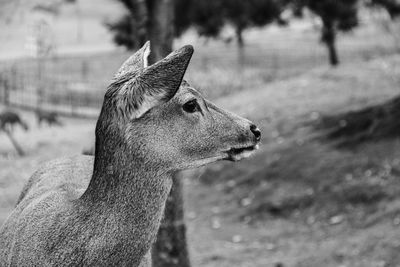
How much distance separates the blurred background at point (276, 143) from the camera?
1070 centimetres

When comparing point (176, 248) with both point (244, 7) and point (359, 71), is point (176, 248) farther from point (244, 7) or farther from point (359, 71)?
point (244, 7)

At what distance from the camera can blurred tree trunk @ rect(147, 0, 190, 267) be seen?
26.8 feet

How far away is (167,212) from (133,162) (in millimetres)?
3942

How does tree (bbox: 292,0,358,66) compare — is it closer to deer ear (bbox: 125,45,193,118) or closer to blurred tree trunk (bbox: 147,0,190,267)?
blurred tree trunk (bbox: 147,0,190,267)

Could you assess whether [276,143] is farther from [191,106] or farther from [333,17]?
[191,106]

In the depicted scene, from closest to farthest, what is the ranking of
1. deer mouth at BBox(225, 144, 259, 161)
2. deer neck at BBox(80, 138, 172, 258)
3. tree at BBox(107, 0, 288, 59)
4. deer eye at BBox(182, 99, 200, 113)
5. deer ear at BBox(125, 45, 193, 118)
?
deer ear at BBox(125, 45, 193, 118) → deer neck at BBox(80, 138, 172, 258) → deer eye at BBox(182, 99, 200, 113) → deer mouth at BBox(225, 144, 259, 161) → tree at BBox(107, 0, 288, 59)

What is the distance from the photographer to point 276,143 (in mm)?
15203

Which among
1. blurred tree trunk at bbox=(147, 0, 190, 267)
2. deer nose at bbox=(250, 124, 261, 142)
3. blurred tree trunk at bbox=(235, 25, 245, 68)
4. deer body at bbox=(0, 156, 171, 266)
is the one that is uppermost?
deer nose at bbox=(250, 124, 261, 142)

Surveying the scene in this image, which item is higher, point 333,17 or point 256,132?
point 256,132

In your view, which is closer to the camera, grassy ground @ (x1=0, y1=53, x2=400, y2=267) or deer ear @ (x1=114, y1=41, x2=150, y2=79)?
deer ear @ (x1=114, y1=41, x2=150, y2=79)

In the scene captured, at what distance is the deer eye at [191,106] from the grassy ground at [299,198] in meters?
5.59

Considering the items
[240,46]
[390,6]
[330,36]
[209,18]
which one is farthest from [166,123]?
[240,46]

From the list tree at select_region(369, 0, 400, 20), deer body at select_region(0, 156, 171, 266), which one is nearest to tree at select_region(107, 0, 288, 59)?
tree at select_region(369, 0, 400, 20)

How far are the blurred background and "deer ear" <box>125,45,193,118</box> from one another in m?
1.81
